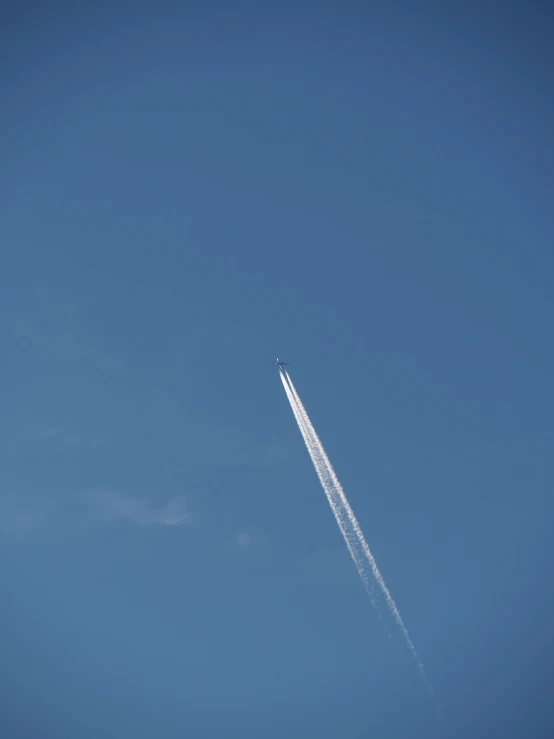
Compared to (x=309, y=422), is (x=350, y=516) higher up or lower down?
lower down

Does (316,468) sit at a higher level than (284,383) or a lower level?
lower

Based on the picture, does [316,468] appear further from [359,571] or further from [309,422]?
[359,571]

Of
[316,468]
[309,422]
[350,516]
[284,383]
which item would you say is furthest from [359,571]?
[284,383]

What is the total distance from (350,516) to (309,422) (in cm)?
1174

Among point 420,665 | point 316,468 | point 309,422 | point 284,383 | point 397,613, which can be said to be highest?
point 284,383

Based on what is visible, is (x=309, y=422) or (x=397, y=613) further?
(x=309, y=422)

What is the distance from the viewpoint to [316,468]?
5528 cm

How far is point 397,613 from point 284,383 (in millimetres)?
29101

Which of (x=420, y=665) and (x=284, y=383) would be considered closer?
(x=420, y=665)

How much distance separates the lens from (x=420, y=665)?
52625 millimetres

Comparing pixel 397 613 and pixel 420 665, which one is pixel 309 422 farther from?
pixel 420 665

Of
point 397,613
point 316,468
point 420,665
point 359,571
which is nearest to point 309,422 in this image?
point 316,468

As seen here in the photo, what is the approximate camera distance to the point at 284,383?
2354 inches

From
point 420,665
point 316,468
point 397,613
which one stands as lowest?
point 420,665
